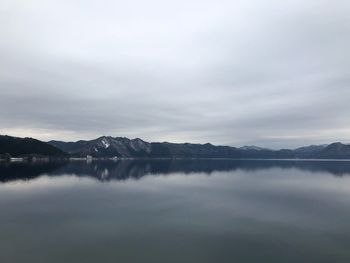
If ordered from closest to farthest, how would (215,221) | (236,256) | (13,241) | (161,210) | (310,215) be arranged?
(236,256), (13,241), (215,221), (310,215), (161,210)

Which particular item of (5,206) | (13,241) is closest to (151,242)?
(13,241)

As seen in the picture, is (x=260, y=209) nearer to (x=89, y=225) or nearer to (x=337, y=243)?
(x=337, y=243)

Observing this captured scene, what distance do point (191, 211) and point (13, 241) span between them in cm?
2924

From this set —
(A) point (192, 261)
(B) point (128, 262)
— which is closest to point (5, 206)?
(B) point (128, 262)

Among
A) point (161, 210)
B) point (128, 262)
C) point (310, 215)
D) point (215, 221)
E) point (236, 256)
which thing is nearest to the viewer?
point (128, 262)

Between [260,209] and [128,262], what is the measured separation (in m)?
34.3

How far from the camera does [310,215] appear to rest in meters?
50.2

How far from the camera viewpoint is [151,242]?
34281mm

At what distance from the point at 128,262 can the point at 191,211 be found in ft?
85.5

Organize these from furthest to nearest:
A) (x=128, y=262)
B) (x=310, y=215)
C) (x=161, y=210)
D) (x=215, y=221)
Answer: (x=161, y=210), (x=310, y=215), (x=215, y=221), (x=128, y=262)

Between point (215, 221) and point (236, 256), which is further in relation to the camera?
point (215, 221)

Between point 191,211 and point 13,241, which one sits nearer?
point 13,241

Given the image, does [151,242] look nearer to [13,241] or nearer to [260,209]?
[13,241]

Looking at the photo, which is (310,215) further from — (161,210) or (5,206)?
(5,206)
